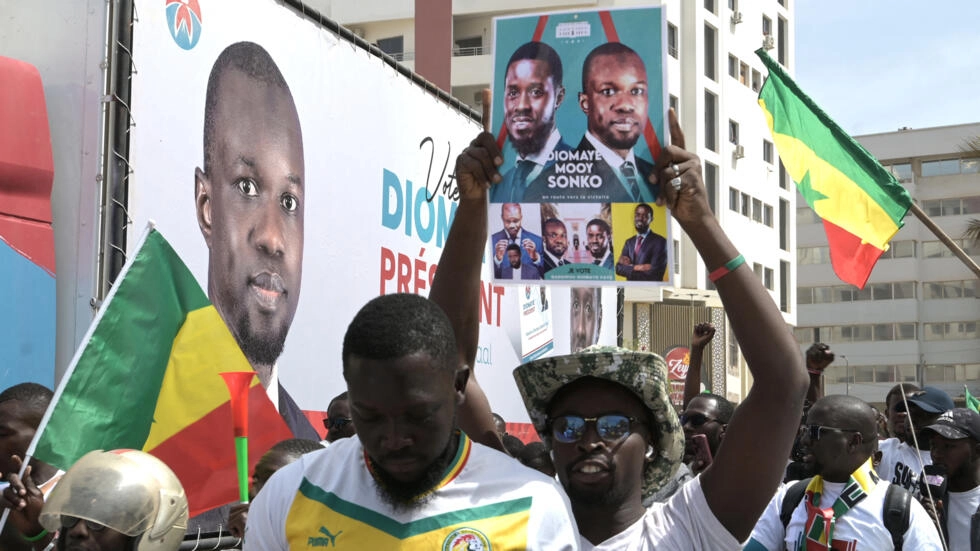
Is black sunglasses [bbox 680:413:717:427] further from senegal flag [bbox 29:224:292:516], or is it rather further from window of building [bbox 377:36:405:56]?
window of building [bbox 377:36:405:56]

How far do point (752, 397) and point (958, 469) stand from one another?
4.03 m

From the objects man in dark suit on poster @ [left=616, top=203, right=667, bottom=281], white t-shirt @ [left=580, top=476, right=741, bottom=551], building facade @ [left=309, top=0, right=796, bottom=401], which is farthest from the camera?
building facade @ [left=309, top=0, right=796, bottom=401]

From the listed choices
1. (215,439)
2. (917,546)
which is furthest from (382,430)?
(917,546)

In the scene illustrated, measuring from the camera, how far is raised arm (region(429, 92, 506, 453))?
3.49 metres

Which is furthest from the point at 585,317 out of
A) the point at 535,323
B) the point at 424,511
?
the point at 424,511

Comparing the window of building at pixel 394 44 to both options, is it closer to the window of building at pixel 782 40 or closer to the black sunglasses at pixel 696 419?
the window of building at pixel 782 40

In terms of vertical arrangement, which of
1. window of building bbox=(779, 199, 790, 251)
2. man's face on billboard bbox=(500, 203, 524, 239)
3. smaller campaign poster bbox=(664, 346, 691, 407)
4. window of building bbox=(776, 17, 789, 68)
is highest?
window of building bbox=(776, 17, 789, 68)

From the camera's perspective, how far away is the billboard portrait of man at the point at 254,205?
22.2 feet

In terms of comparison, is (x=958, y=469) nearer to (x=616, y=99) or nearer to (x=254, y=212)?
(x=254, y=212)

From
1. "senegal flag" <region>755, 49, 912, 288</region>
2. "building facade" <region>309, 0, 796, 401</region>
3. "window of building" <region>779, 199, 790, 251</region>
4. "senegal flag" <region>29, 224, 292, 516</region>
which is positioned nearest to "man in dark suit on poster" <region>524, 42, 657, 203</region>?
"senegal flag" <region>29, 224, 292, 516</region>

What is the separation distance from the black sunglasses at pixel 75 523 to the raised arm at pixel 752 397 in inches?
60.4

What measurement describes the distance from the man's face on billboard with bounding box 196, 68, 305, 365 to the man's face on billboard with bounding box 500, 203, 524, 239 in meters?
3.37

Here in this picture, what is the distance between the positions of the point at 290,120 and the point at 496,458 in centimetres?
497

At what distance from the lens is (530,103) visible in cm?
357
